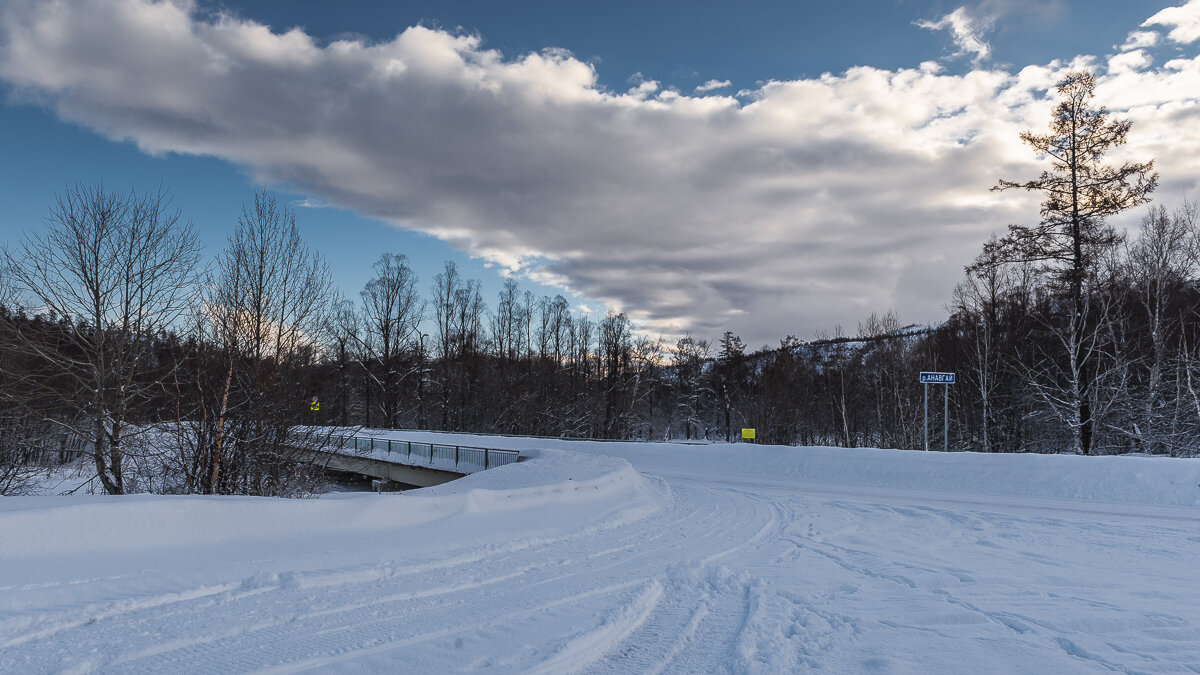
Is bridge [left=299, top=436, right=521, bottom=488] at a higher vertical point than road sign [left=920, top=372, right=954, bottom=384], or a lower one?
lower

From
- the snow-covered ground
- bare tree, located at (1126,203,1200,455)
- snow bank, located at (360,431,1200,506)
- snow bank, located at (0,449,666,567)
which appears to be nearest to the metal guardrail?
snow bank, located at (360,431,1200,506)

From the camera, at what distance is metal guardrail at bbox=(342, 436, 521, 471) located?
24.6 m

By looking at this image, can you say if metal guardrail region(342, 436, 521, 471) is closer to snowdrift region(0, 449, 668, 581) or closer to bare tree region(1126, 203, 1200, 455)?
snowdrift region(0, 449, 668, 581)

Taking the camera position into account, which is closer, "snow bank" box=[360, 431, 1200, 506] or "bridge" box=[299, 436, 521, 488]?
"snow bank" box=[360, 431, 1200, 506]

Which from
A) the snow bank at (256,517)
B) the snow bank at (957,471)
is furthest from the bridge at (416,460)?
the snow bank at (256,517)

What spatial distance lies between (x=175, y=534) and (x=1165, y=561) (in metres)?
12.0

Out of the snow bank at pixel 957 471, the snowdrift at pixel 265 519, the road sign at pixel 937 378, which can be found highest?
the road sign at pixel 937 378

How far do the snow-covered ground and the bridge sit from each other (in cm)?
1406

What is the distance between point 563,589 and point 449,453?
2299cm

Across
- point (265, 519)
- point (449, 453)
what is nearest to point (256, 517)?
point (265, 519)

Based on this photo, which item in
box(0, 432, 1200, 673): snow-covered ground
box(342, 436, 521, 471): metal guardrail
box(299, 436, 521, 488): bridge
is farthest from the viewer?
box(299, 436, 521, 488): bridge

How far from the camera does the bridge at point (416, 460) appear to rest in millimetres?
25439

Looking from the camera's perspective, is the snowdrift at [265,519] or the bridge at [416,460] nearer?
the snowdrift at [265,519]

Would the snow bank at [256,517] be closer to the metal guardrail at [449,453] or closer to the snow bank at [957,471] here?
the snow bank at [957,471]
